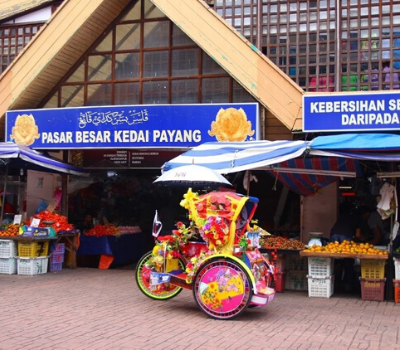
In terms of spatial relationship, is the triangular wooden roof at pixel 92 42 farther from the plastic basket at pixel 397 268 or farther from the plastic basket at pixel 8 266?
the plastic basket at pixel 8 266

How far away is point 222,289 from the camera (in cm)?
757

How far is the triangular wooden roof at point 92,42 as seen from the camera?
35.9 feet

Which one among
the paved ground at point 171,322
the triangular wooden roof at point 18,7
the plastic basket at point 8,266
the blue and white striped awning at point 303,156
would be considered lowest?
the paved ground at point 171,322

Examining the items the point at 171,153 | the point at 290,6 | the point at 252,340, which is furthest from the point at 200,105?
the point at 252,340

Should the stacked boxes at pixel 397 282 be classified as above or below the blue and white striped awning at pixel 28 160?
below

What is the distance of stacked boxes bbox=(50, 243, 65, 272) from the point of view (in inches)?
486

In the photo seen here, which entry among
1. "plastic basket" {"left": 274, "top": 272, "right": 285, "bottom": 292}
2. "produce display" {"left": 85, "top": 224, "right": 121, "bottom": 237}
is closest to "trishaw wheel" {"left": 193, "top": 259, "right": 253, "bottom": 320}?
"plastic basket" {"left": 274, "top": 272, "right": 285, "bottom": 292}

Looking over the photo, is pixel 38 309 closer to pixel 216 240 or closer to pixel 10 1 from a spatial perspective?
pixel 216 240

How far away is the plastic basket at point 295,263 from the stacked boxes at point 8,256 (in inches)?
223

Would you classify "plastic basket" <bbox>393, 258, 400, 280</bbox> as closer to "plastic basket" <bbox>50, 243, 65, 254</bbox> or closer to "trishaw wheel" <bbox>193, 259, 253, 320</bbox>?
"trishaw wheel" <bbox>193, 259, 253, 320</bbox>

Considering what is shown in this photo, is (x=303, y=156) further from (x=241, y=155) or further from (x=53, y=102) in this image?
(x=53, y=102)

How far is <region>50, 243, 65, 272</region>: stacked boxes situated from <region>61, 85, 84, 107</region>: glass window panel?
3319 mm

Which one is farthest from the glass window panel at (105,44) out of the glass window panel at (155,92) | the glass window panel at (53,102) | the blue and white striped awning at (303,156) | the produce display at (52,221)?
the blue and white striped awning at (303,156)

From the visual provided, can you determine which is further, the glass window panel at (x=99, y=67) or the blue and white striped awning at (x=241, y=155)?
the glass window panel at (x=99, y=67)
